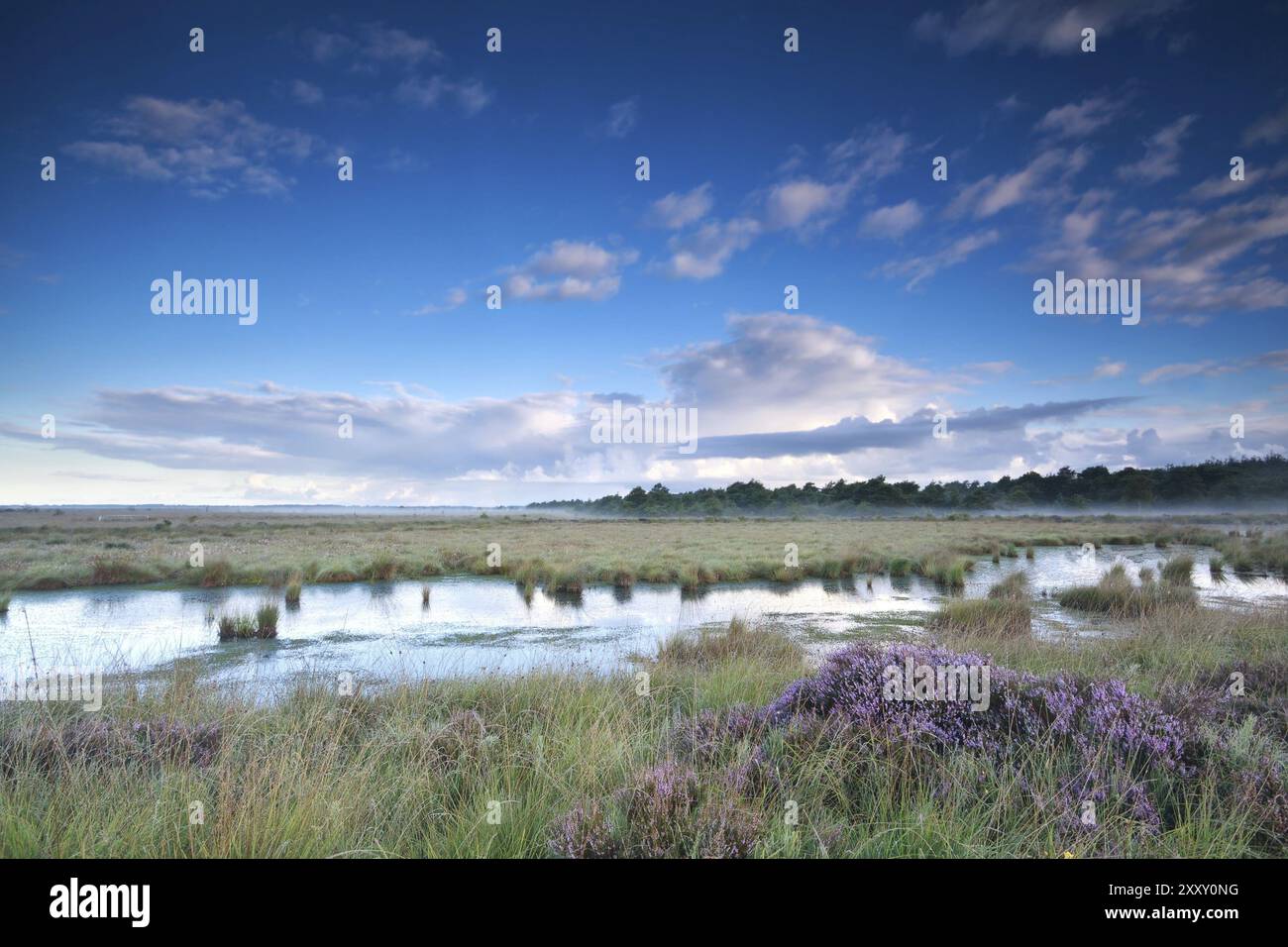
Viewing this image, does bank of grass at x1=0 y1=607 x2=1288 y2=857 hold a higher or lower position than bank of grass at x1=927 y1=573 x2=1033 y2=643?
higher

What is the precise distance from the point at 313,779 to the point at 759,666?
215 inches

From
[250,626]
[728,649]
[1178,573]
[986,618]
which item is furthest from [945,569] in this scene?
[250,626]

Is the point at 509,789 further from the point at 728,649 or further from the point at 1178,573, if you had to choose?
the point at 1178,573

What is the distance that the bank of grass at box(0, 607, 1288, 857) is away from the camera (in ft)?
10.6

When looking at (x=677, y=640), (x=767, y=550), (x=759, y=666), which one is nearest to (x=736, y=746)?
(x=759, y=666)

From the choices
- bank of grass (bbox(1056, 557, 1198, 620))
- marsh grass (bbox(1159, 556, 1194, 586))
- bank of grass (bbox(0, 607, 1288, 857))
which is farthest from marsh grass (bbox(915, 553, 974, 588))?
bank of grass (bbox(0, 607, 1288, 857))

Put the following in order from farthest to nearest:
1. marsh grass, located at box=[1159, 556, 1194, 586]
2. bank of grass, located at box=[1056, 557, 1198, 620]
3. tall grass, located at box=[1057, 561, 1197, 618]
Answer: marsh grass, located at box=[1159, 556, 1194, 586]
tall grass, located at box=[1057, 561, 1197, 618]
bank of grass, located at box=[1056, 557, 1198, 620]

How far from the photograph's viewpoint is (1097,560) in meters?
27.7

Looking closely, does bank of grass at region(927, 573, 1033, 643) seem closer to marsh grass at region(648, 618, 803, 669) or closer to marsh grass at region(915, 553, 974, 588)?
marsh grass at region(648, 618, 803, 669)

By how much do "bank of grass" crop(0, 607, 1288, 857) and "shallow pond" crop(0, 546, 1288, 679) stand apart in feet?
10.5

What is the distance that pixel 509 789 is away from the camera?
4.10 meters

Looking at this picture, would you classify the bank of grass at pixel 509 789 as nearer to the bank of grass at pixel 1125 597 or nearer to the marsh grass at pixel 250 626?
the marsh grass at pixel 250 626
